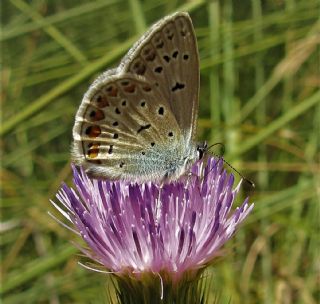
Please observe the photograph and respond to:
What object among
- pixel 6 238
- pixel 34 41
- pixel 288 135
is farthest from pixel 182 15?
pixel 34 41

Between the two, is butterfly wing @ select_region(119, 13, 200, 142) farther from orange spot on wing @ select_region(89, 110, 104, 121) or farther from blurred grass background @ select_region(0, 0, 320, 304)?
blurred grass background @ select_region(0, 0, 320, 304)

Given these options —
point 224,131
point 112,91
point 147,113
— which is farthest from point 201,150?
point 224,131

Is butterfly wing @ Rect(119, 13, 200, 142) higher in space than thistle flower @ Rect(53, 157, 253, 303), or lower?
higher

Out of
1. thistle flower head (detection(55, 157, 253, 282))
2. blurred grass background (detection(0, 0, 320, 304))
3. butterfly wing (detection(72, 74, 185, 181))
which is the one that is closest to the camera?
thistle flower head (detection(55, 157, 253, 282))

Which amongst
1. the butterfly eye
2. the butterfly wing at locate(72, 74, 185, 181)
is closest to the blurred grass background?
the butterfly wing at locate(72, 74, 185, 181)

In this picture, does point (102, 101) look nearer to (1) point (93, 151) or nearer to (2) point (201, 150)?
(1) point (93, 151)

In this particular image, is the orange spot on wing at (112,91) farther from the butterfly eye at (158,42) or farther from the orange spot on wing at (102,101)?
the butterfly eye at (158,42)

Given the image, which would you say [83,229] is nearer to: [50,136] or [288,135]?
[288,135]

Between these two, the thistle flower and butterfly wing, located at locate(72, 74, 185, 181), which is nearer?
the thistle flower
